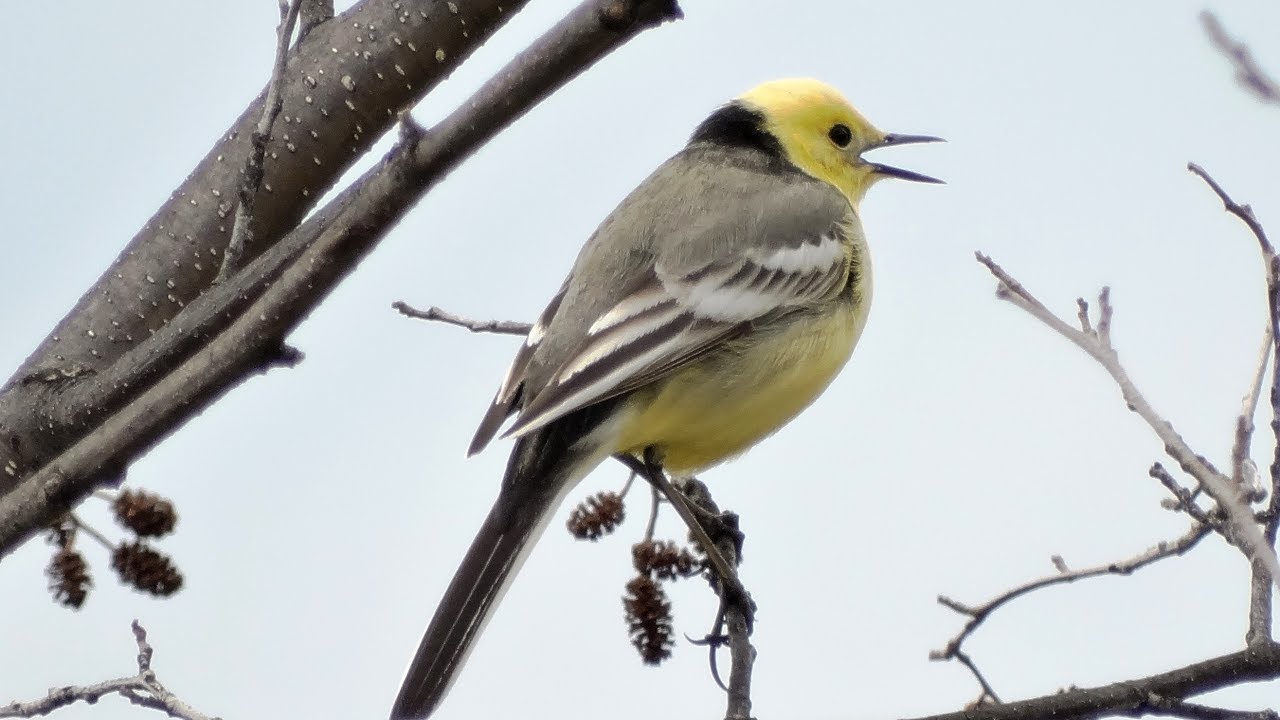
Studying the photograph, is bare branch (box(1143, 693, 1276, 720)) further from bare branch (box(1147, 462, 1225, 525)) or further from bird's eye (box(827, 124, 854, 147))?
bird's eye (box(827, 124, 854, 147))

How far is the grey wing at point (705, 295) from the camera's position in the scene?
15.7 ft

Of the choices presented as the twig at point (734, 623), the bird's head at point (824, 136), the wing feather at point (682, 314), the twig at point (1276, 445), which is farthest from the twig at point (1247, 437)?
the bird's head at point (824, 136)

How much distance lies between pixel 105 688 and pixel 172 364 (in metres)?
0.75

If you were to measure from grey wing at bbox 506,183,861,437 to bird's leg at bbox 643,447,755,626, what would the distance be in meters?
0.46

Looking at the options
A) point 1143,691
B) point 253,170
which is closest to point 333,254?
point 253,170

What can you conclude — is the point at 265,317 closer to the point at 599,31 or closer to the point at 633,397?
the point at 599,31

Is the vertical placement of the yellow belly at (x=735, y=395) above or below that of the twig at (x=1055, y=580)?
above

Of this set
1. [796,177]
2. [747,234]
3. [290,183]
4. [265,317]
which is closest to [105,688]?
[265,317]

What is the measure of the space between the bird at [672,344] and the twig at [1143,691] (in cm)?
155

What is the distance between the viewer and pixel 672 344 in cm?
507

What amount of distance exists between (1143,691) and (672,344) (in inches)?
86.5

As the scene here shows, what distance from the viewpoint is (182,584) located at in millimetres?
4117

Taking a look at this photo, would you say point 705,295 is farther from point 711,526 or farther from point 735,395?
point 711,526

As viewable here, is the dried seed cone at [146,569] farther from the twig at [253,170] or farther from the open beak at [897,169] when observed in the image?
the open beak at [897,169]
